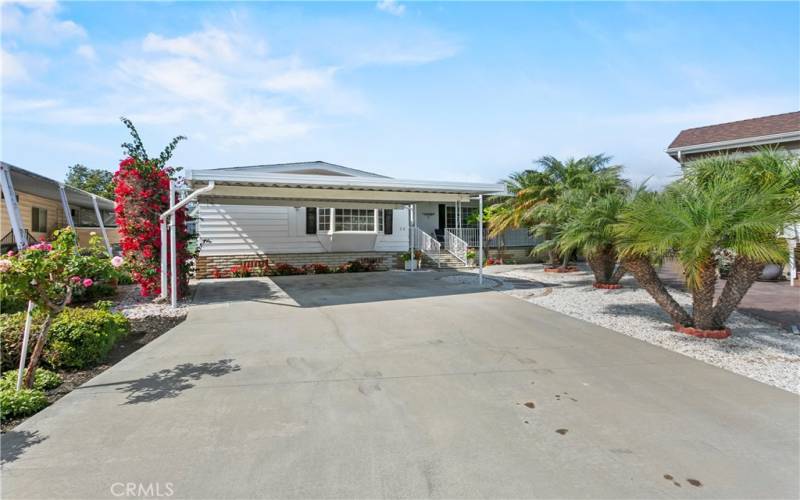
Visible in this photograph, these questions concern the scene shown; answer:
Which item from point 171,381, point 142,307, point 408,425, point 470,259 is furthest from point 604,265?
point 142,307

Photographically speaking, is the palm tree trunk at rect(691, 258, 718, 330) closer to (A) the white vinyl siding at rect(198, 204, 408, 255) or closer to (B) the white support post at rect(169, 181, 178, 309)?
(B) the white support post at rect(169, 181, 178, 309)

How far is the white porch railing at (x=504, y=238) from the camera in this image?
18297 millimetres

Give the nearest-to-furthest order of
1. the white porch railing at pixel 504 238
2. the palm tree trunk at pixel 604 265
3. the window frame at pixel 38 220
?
1. the palm tree trunk at pixel 604 265
2. the window frame at pixel 38 220
3. the white porch railing at pixel 504 238

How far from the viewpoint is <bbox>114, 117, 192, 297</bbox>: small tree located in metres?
8.73

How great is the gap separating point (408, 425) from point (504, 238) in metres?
16.1

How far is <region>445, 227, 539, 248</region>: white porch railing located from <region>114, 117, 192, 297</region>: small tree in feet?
38.2

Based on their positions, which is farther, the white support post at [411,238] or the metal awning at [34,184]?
the white support post at [411,238]

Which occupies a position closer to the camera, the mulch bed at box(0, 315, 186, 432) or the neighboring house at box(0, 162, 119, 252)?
the mulch bed at box(0, 315, 186, 432)

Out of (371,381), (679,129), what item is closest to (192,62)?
(371,381)

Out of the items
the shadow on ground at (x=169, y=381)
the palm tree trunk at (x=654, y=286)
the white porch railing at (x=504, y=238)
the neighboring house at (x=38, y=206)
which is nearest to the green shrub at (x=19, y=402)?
the shadow on ground at (x=169, y=381)

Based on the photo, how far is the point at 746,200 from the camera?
17.5ft

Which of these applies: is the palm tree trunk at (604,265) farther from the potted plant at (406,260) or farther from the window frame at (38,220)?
the window frame at (38,220)

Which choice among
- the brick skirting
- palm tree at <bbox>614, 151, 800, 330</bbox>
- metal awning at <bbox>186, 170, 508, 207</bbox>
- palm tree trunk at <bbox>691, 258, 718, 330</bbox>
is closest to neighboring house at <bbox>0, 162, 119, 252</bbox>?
metal awning at <bbox>186, 170, 508, 207</bbox>

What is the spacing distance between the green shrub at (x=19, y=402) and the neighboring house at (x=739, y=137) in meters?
16.0
